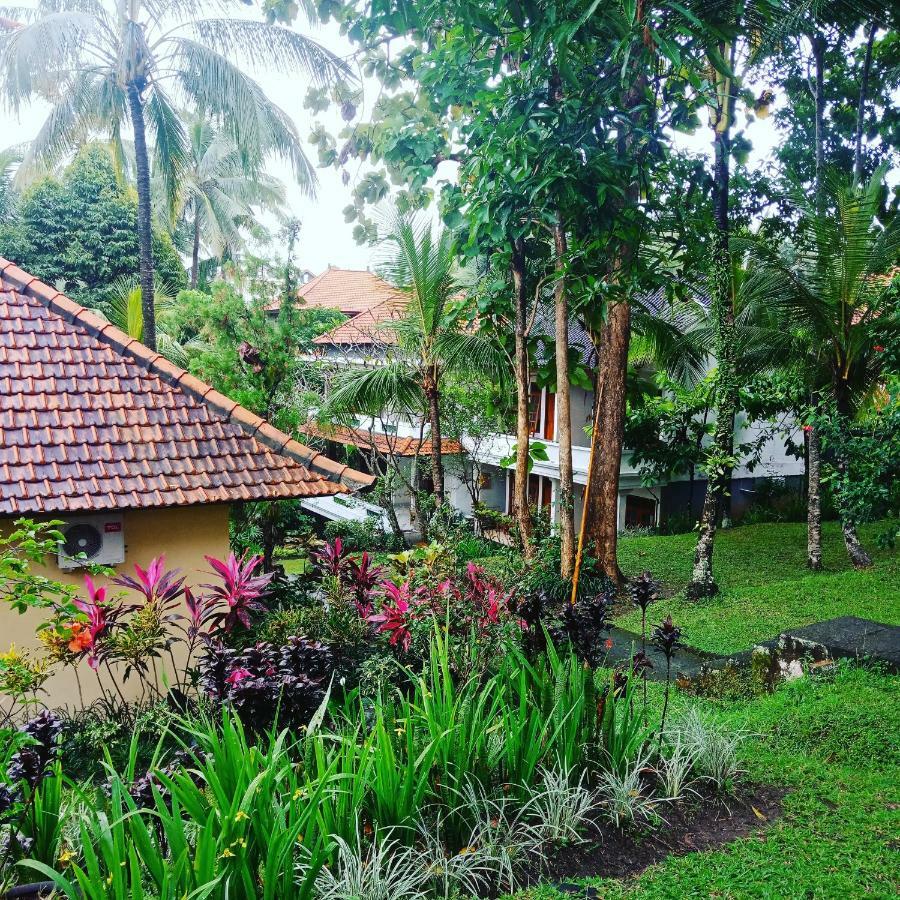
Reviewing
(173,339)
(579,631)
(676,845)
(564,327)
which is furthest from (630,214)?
(173,339)

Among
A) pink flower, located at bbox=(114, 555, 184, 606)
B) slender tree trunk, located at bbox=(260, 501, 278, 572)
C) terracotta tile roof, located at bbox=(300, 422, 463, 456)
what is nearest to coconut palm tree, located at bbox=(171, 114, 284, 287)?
terracotta tile roof, located at bbox=(300, 422, 463, 456)

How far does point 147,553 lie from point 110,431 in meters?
1.06

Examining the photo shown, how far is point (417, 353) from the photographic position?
1387 centimetres

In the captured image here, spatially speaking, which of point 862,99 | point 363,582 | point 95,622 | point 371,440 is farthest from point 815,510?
point 95,622

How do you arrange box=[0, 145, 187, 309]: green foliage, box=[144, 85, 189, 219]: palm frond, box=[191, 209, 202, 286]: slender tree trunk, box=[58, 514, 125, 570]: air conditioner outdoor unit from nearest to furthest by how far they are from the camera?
1. box=[58, 514, 125, 570]: air conditioner outdoor unit
2. box=[144, 85, 189, 219]: palm frond
3. box=[0, 145, 187, 309]: green foliage
4. box=[191, 209, 202, 286]: slender tree trunk

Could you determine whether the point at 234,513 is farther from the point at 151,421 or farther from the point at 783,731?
the point at 783,731

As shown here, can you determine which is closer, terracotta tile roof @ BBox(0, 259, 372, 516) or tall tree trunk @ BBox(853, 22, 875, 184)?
terracotta tile roof @ BBox(0, 259, 372, 516)

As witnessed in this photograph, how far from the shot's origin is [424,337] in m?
13.2

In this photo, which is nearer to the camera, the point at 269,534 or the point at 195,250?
the point at 269,534

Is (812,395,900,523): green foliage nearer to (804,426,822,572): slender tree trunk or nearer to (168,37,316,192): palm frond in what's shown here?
(804,426,822,572): slender tree trunk

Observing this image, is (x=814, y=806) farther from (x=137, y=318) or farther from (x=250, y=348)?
(x=137, y=318)

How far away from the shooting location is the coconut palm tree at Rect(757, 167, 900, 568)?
9195 millimetres

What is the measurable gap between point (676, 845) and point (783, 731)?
2.03 m

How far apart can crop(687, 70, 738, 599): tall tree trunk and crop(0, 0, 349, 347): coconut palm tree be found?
7160 millimetres
